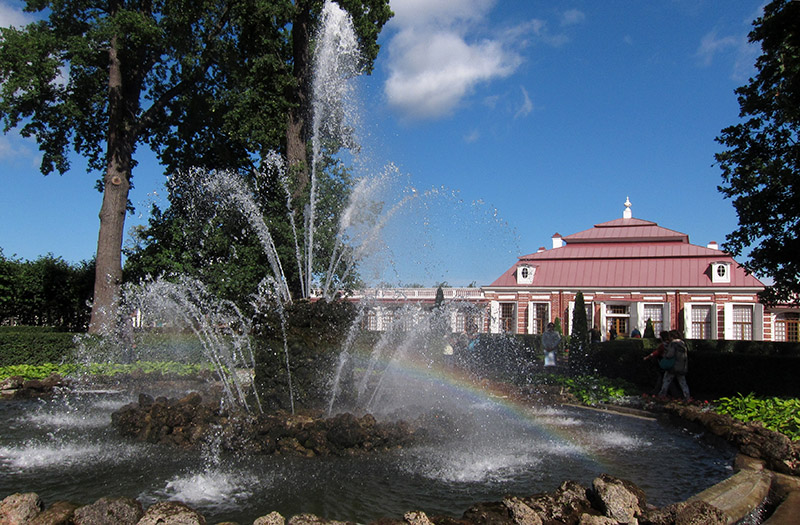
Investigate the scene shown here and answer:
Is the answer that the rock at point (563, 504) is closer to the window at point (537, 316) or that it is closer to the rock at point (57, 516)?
the rock at point (57, 516)

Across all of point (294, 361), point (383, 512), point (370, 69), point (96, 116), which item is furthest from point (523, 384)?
point (96, 116)

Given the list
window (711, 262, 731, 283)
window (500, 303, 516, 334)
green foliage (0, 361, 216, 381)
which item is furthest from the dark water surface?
window (500, 303, 516, 334)

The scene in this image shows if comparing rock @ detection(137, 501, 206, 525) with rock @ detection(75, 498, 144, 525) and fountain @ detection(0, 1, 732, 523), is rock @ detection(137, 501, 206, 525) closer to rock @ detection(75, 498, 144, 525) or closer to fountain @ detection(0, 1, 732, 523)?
rock @ detection(75, 498, 144, 525)

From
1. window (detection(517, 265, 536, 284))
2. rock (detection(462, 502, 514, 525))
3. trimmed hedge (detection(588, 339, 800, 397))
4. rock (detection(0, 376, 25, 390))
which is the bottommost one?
rock (detection(0, 376, 25, 390))

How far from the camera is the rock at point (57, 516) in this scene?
3.51 m

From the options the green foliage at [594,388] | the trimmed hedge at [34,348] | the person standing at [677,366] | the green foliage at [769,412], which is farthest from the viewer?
the trimmed hedge at [34,348]

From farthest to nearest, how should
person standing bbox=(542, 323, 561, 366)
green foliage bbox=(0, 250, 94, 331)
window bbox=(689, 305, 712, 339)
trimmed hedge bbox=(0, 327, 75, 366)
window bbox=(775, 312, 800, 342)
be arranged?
window bbox=(689, 305, 712, 339) → window bbox=(775, 312, 800, 342) → green foliage bbox=(0, 250, 94, 331) → person standing bbox=(542, 323, 561, 366) → trimmed hedge bbox=(0, 327, 75, 366)

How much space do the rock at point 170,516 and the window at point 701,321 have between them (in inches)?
1459

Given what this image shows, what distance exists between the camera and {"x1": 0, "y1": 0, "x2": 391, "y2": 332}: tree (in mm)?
15031

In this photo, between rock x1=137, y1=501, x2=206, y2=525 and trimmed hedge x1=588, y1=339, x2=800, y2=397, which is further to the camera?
trimmed hedge x1=588, y1=339, x2=800, y2=397

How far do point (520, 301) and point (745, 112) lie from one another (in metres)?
26.1

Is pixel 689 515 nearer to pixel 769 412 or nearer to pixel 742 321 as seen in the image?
pixel 769 412

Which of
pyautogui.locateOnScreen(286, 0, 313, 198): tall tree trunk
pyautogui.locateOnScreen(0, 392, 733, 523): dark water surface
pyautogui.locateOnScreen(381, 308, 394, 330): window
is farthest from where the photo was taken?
pyautogui.locateOnScreen(286, 0, 313, 198): tall tree trunk

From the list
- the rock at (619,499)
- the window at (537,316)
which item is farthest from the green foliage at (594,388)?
the window at (537,316)
